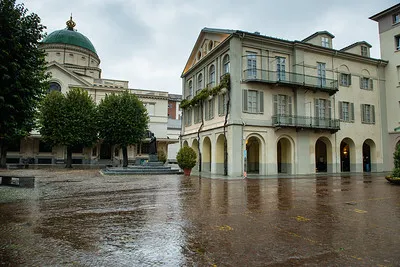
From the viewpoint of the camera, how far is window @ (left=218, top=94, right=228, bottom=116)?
75.5 ft

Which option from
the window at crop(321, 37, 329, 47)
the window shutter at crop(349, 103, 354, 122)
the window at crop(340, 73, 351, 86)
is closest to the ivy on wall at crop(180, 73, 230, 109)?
the window at crop(321, 37, 329, 47)

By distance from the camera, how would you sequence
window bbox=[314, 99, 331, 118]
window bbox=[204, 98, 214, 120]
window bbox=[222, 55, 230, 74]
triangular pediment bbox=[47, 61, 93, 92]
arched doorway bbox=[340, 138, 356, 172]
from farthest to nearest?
triangular pediment bbox=[47, 61, 93, 92] < arched doorway bbox=[340, 138, 356, 172] < window bbox=[204, 98, 214, 120] < window bbox=[314, 99, 331, 118] < window bbox=[222, 55, 230, 74]

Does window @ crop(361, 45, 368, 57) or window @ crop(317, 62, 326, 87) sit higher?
window @ crop(361, 45, 368, 57)

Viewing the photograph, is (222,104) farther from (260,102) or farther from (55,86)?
(55,86)

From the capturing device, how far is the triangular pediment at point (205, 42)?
24.2 m

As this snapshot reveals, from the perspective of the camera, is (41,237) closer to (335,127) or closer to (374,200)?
(374,200)

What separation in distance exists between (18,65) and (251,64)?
17.4 m

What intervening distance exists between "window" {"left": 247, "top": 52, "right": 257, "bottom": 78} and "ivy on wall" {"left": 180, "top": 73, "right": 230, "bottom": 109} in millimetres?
1886

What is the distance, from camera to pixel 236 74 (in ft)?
72.2

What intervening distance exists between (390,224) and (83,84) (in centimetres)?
4475

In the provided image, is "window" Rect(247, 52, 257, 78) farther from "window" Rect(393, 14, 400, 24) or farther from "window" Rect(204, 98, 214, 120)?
"window" Rect(393, 14, 400, 24)

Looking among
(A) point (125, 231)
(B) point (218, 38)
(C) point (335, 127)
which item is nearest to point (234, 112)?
(B) point (218, 38)

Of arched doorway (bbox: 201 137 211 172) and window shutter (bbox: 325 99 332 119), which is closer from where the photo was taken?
window shutter (bbox: 325 99 332 119)

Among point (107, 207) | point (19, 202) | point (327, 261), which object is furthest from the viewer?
point (19, 202)
